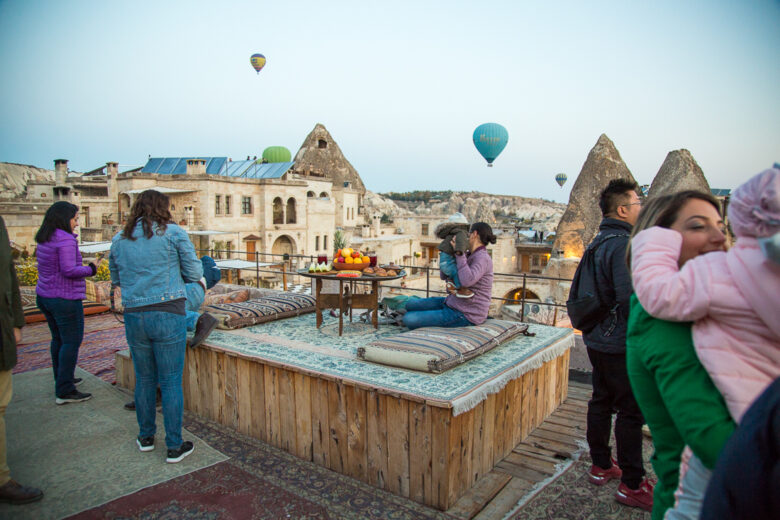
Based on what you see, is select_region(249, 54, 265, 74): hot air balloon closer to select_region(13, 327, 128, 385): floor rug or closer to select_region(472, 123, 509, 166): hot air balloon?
select_region(472, 123, 509, 166): hot air balloon

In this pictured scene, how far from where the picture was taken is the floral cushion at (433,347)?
12.5 feet

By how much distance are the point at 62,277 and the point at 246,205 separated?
34.6 meters

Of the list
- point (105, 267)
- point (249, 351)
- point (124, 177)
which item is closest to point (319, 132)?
point (124, 177)

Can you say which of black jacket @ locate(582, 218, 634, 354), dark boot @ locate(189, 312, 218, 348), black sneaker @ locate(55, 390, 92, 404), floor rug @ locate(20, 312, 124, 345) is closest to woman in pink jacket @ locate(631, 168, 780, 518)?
black jacket @ locate(582, 218, 634, 354)

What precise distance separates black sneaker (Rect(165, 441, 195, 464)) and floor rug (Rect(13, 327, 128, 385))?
7.60 ft

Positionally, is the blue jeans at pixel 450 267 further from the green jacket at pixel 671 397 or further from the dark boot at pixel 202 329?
the green jacket at pixel 671 397

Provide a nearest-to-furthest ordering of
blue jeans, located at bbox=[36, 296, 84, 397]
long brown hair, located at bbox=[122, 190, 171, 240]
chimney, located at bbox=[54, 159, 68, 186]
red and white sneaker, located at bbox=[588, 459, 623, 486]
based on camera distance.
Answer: red and white sneaker, located at bbox=[588, 459, 623, 486]
long brown hair, located at bbox=[122, 190, 171, 240]
blue jeans, located at bbox=[36, 296, 84, 397]
chimney, located at bbox=[54, 159, 68, 186]

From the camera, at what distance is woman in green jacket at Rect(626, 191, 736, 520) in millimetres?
1412

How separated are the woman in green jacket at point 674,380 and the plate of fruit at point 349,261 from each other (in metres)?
3.43

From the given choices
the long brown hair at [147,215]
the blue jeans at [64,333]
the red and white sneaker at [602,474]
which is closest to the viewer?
the red and white sneaker at [602,474]

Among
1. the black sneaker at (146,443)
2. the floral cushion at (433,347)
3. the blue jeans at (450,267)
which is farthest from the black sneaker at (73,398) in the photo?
the blue jeans at (450,267)

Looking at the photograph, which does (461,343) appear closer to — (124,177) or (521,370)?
(521,370)

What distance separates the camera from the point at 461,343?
411cm

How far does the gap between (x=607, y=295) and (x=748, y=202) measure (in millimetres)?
1953
